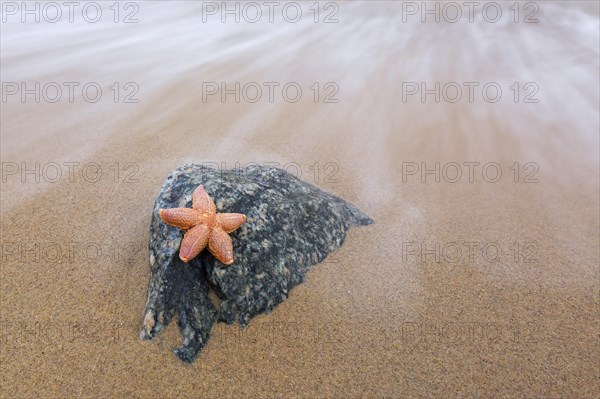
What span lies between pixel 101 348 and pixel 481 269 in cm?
287

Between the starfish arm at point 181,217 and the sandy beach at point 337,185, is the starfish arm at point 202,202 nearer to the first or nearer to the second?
the starfish arm at point 181,217

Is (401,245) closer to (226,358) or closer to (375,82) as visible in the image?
(226,358)

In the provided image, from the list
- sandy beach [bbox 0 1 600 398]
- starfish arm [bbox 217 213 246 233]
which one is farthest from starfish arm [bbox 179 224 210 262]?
sandy beach [bbox 0 1 600 398]

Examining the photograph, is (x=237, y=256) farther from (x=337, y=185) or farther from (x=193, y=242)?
(x=337, y=185)

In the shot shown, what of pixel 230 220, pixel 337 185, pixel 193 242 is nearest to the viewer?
pixel 193 242

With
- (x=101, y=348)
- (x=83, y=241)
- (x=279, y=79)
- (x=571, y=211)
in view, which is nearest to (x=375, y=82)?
(x=279, y=79)

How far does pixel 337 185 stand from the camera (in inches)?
169

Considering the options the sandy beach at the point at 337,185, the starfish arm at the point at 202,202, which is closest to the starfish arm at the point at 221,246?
the starfish arm at the point at 202,202

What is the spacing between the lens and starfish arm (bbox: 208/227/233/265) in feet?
8.28

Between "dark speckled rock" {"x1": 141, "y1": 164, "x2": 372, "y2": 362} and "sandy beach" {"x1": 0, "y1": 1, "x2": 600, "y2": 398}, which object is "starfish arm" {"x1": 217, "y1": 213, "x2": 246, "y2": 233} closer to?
"dark speckled rock" {"x1": 141, "y1": 164, "x2": 372, "y2": 362}

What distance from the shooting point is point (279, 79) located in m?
6.10

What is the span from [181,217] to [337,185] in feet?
6.86

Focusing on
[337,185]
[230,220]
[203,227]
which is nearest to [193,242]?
[203,227]

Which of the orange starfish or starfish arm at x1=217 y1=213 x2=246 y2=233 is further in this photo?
starfish arm at x1=217 y1=213 x2=246 y2=233
